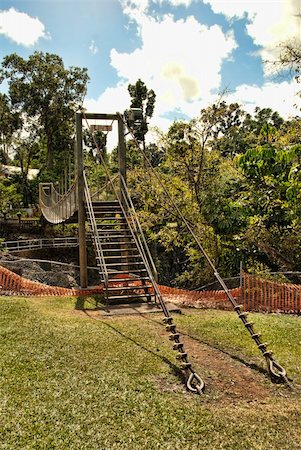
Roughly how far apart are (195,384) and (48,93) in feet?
84.2

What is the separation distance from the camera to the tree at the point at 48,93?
2598 cm

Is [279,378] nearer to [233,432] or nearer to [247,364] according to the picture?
[247,364]

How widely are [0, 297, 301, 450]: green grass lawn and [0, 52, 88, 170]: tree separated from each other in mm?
23183

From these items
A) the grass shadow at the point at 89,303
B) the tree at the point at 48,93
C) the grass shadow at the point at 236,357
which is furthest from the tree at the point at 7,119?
the grass shadow at the point at 236,357

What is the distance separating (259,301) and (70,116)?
894 inches

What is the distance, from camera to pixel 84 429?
2996mm

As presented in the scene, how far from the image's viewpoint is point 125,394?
140 inches

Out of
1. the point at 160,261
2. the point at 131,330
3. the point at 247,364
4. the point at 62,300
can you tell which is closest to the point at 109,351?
the point at 131,330

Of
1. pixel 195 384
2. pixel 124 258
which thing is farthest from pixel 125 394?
pixel 124 258

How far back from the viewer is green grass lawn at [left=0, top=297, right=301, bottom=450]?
2908 millimetres

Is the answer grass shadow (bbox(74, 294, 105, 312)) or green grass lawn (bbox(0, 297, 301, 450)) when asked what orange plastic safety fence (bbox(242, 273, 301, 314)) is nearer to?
green grass lawn (bbox(0, 297, 301, 450))

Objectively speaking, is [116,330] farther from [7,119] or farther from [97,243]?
[7,119]

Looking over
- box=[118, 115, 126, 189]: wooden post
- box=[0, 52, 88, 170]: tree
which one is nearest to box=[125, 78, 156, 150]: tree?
box=[0, 52, 88, 170]: tree

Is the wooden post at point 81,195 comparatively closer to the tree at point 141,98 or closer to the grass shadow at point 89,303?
the grass shadow at point 89,303
